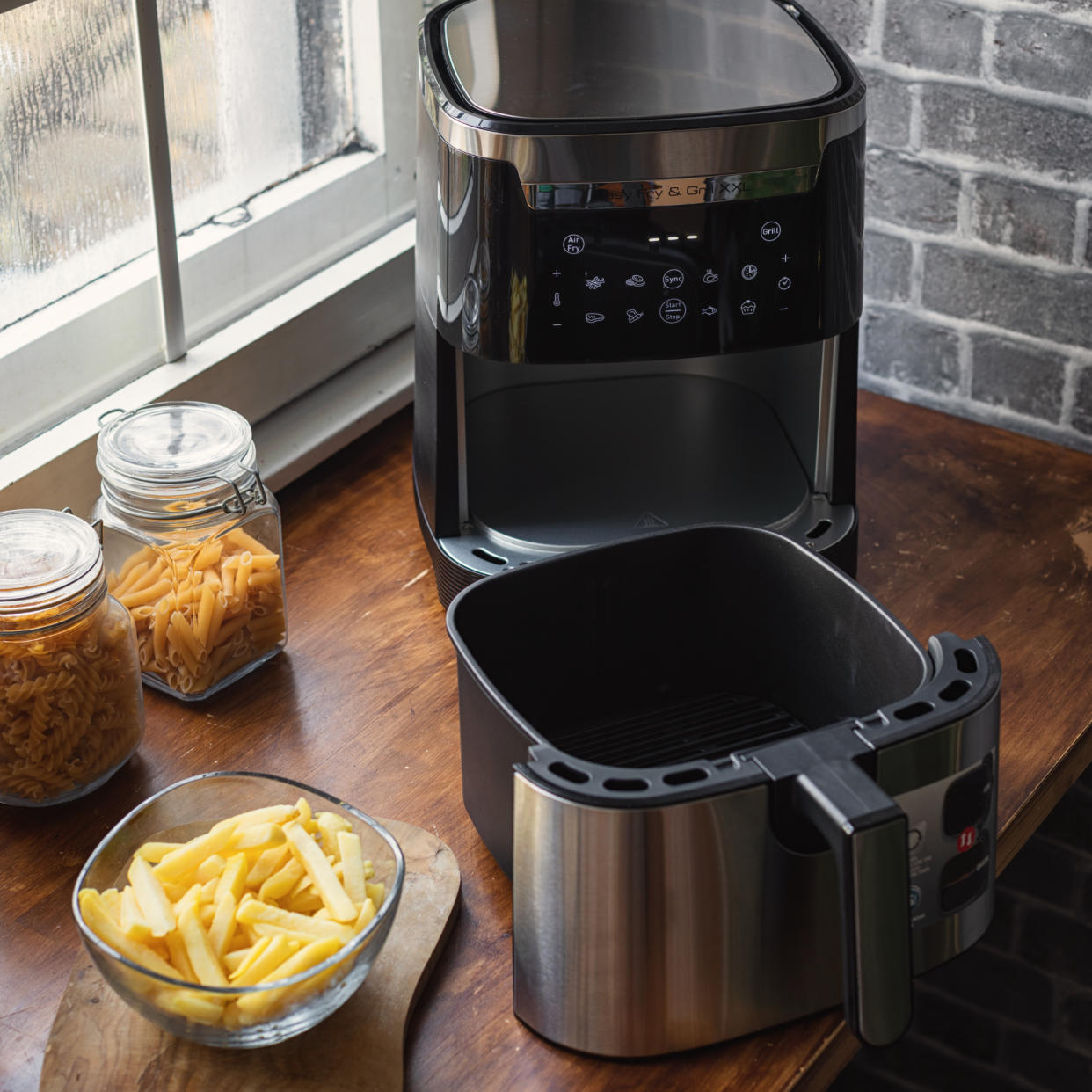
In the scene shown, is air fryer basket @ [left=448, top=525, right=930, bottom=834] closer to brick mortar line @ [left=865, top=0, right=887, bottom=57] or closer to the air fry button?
the air fry button

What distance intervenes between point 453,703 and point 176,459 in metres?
0.24

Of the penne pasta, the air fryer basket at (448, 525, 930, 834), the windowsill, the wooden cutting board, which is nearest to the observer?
the wooden cutting board

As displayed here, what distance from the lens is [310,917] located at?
0.70 m

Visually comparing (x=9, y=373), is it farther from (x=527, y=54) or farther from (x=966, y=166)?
(x=966, y=166)

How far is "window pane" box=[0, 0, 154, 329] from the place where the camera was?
960 millimetres

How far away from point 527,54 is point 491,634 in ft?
1.20

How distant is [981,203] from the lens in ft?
3.84

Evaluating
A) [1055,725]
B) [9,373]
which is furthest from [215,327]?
[1055,725]

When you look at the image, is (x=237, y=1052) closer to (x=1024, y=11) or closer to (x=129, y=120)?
(x=129, y=120)

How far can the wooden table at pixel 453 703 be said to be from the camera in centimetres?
72

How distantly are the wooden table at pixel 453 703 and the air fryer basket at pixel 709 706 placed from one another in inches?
1.7

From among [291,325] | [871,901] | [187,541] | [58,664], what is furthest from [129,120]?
[871,901]

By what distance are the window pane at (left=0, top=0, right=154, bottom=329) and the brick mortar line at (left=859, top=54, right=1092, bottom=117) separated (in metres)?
0.60

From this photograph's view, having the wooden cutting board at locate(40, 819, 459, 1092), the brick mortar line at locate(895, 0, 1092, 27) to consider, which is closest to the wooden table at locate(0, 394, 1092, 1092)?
the wooden cutting board at locate(40, 819, 459, 1092)
